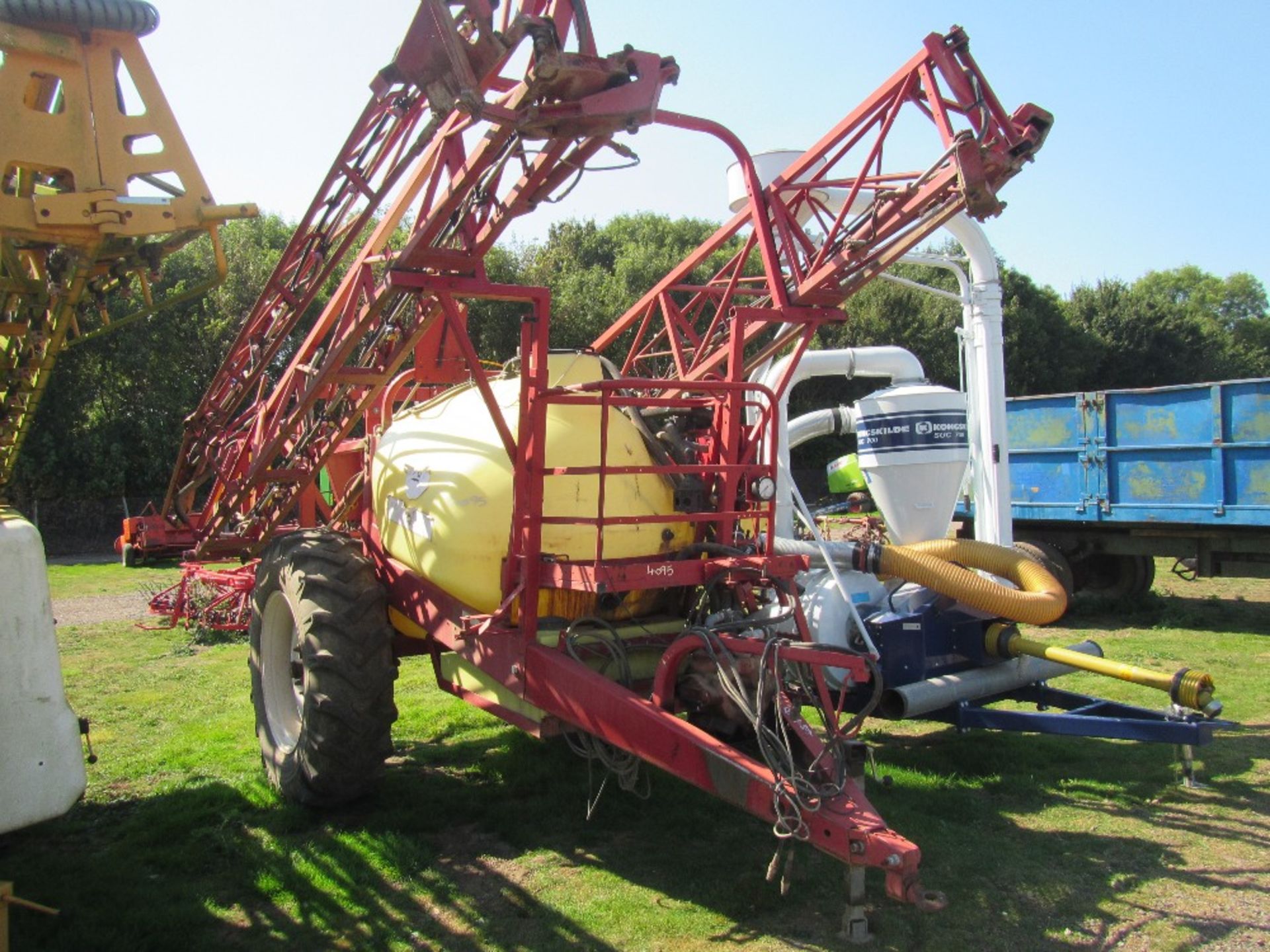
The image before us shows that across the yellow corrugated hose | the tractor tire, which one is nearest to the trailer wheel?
the yellow corrugated hose

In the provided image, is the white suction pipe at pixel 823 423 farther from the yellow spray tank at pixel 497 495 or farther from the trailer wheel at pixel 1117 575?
the yellow spray tank at pixel 497 495

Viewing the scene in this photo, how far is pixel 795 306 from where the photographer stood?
20.0ft

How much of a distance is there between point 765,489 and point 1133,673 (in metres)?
2.20

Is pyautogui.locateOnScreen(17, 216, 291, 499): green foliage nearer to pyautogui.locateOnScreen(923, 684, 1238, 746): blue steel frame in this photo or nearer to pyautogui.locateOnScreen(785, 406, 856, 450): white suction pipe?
pyautogui.locateOnScreen(785, 406, 856, 450): white suction pipe

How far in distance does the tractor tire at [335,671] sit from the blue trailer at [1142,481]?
8.12 metres

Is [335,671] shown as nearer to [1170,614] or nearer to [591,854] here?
[591,854]

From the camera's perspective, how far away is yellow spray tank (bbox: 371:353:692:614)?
4.73m

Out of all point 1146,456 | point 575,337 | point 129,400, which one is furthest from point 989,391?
point 129,400

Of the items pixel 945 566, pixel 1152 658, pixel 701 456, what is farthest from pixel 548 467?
pixel 1152 658

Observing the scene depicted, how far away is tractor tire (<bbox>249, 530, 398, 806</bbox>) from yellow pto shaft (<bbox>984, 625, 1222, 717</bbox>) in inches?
140

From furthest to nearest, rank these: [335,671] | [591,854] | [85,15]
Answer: [335,671] < [591,854] < [85,15]

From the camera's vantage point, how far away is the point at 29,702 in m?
3.37

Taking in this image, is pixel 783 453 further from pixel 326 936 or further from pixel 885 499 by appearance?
pixel 326 936

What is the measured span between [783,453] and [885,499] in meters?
0.94
